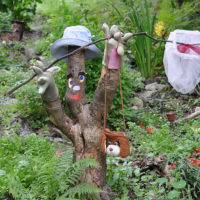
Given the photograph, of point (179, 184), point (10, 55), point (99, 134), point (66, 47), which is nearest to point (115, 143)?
point (99, 134)

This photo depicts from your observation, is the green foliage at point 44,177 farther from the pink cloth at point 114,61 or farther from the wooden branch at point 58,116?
the pink cloth at point 114,61

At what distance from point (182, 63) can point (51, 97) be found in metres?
1.36

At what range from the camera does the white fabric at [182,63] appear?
2.59 m

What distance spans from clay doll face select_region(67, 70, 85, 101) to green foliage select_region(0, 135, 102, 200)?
0.48 meters

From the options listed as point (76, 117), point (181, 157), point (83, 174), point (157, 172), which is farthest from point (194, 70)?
point (83, 174)

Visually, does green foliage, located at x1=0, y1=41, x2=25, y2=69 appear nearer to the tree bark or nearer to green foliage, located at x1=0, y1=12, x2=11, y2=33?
green foliage, located at x1=0, y1=12, x2=11, y2=33

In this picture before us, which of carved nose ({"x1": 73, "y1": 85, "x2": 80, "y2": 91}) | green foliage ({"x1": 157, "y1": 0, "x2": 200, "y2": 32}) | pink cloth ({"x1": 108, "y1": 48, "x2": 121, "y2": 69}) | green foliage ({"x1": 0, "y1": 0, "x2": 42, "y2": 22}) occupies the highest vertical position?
green foliage ({"x1": 0, "y1": 0, "x2": 42, "y2": 22})

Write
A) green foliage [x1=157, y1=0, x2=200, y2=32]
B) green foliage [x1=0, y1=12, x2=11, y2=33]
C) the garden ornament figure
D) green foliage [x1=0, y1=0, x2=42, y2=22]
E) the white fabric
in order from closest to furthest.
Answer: the garden ornament figure
the white fabric
green foliage [x1=157, y1=0, x2=200, y2=32]
green foliage [x1=0, y1=12, x2=11, y2=33]
green foliage [x1=0, y1=0, x2=42, y2=22]

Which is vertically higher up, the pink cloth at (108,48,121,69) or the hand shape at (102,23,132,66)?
the hand shape at (102,23,132,66)

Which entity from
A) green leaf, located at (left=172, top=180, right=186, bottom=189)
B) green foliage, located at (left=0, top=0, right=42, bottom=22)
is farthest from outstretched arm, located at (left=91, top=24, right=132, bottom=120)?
green foliage, located at (left=0, top=0, right=42, bottom=22)

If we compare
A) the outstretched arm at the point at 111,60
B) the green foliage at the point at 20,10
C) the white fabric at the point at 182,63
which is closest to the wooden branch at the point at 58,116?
the outstretched arm at the point at 111,60

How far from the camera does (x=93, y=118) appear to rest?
91.4 inches

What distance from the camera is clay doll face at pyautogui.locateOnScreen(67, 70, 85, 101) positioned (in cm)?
237

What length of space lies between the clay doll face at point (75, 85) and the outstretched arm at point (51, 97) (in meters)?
0.18
